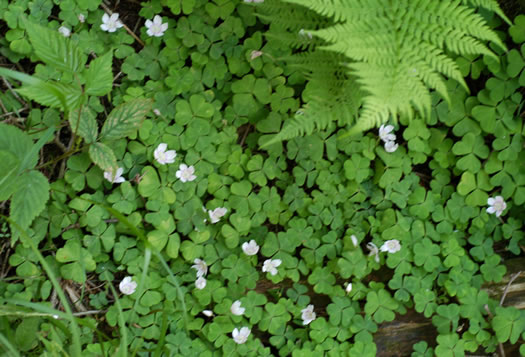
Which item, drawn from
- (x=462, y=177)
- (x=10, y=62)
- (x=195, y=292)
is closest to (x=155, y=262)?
(x=195, y=292)

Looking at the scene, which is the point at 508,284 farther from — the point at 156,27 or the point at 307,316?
the point at 156,27

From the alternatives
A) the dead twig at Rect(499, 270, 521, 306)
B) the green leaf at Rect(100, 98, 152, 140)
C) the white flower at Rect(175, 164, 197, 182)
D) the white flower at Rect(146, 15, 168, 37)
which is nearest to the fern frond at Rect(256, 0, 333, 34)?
the white flower at Rect(146, 15, 168, 37)

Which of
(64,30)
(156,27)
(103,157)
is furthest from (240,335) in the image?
(64,30)

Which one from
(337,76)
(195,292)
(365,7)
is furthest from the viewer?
(195,292)

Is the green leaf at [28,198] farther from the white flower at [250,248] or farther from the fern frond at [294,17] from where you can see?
the fern frond at [294,17]

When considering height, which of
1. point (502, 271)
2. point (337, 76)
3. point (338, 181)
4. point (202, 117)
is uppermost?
point (337, 76)

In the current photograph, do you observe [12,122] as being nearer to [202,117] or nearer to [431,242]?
[202,117]
